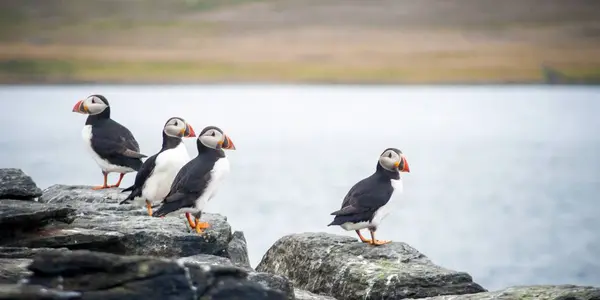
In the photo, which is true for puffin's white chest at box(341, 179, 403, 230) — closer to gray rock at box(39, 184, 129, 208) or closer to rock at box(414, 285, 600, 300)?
rock at box(414, 285, 600, 300)

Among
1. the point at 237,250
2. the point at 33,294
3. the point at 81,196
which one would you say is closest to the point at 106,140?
the point at 81,196

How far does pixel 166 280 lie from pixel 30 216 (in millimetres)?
2777

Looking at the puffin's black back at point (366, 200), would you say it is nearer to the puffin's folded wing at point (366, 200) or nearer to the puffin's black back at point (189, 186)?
the puffin's folded wing at point (366, 200)

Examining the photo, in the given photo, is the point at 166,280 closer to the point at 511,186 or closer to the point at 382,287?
the point at 382,287

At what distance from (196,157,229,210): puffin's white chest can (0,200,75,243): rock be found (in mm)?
1290

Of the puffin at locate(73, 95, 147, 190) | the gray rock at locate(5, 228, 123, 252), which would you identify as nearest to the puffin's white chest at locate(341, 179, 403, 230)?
the gray rock at locate(5, 228, 123, 252)

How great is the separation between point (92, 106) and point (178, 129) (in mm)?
1673

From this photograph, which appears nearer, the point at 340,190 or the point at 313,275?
the point at 313,275

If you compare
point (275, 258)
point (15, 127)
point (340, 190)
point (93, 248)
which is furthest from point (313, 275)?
point (15, 127)

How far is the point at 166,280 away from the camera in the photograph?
6359 mm

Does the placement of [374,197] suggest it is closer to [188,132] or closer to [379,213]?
[379,213]

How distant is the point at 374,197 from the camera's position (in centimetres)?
984

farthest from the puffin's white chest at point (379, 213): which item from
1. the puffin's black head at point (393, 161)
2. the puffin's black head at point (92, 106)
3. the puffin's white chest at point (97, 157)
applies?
the puffin's black head at point (92, 106)

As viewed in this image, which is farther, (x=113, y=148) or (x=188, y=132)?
(x=113, y=148)
